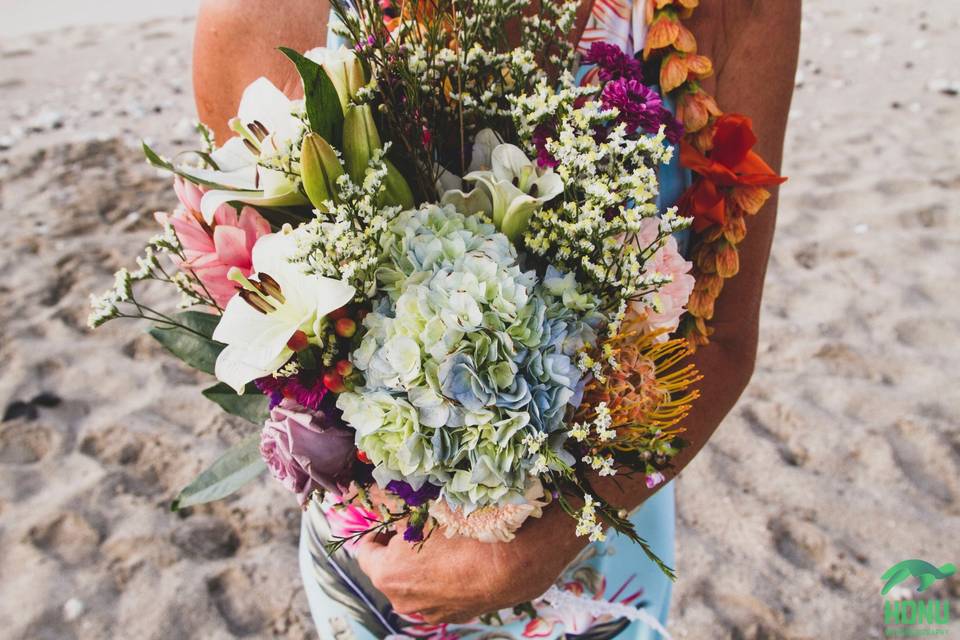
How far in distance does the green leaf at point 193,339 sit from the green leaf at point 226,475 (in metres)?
0.20

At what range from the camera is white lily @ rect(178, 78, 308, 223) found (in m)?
1.00

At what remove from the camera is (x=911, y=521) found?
2.72 metres

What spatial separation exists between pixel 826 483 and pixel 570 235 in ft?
7.73

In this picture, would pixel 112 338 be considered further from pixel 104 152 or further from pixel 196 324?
pixel 196 324

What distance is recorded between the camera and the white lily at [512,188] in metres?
1.02

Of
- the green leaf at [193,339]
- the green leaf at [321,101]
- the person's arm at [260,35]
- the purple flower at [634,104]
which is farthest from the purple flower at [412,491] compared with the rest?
the person's arm at [260,35]

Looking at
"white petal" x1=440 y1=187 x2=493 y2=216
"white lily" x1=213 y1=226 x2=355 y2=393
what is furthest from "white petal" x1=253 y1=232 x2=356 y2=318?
"white petal" x1=440 y1=187 x2=493 y2=216

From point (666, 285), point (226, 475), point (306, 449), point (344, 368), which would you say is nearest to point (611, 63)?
point (666, 285)

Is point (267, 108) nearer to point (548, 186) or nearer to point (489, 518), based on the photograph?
point (548, 186)

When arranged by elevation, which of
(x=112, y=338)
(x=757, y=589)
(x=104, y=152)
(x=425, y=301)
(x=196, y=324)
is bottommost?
(x=757, y=589)

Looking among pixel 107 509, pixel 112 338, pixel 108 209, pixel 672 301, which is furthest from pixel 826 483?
pixel 108 209

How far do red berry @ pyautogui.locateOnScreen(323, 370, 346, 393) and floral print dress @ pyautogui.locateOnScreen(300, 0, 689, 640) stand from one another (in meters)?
0.52

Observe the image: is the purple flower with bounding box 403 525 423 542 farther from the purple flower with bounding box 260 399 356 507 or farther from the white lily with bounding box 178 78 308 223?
the white lily with bounding box 178 78 308 223

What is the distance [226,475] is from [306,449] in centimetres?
44
